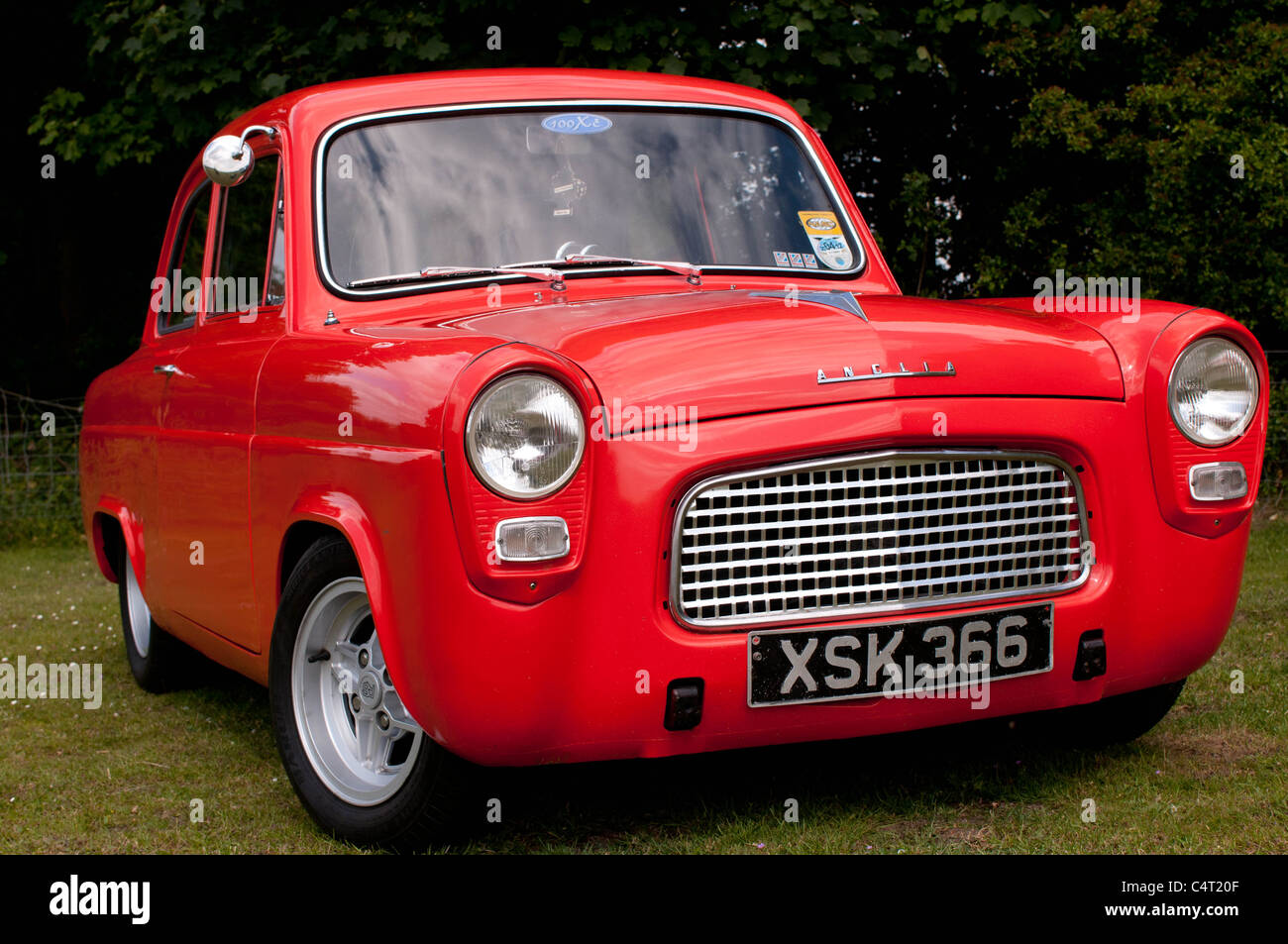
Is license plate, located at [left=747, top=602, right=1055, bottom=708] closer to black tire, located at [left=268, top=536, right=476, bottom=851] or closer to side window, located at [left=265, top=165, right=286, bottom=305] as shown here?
black tire, located at [left=268, top=536, right=476, bottom=851]

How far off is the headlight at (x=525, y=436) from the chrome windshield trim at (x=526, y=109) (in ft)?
3.45

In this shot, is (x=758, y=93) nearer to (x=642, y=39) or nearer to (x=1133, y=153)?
(x=642, y=39)

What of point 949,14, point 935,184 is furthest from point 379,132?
point 935,184

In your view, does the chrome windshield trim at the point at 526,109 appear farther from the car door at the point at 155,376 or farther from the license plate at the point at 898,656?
the license plate at the point at 898,656

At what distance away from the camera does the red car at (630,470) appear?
9.54ft

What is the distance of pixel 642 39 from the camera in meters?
10.0

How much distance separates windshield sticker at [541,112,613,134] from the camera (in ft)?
13.6

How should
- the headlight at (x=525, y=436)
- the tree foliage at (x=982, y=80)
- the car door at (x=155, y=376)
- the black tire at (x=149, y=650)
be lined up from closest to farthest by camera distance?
the headlight at (x=525, y=436), the car door at (x=155, y=376), the black tire at (x=149, y=650), the tree foliage at (x=982, y=80)

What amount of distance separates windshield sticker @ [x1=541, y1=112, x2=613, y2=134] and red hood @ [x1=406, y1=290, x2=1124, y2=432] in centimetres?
87

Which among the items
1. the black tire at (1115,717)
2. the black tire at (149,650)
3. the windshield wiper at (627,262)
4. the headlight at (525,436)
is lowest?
the black tire at (149,650)

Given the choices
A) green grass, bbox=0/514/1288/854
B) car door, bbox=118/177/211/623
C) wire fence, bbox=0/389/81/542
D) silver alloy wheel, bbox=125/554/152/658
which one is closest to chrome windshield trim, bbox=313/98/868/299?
car door, bbox=118/177/211/623

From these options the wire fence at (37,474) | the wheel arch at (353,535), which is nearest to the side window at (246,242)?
the wheel arch at (353,535)

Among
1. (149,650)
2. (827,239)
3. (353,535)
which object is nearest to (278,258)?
(353,535)

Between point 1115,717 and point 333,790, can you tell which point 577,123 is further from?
point 1115,717
